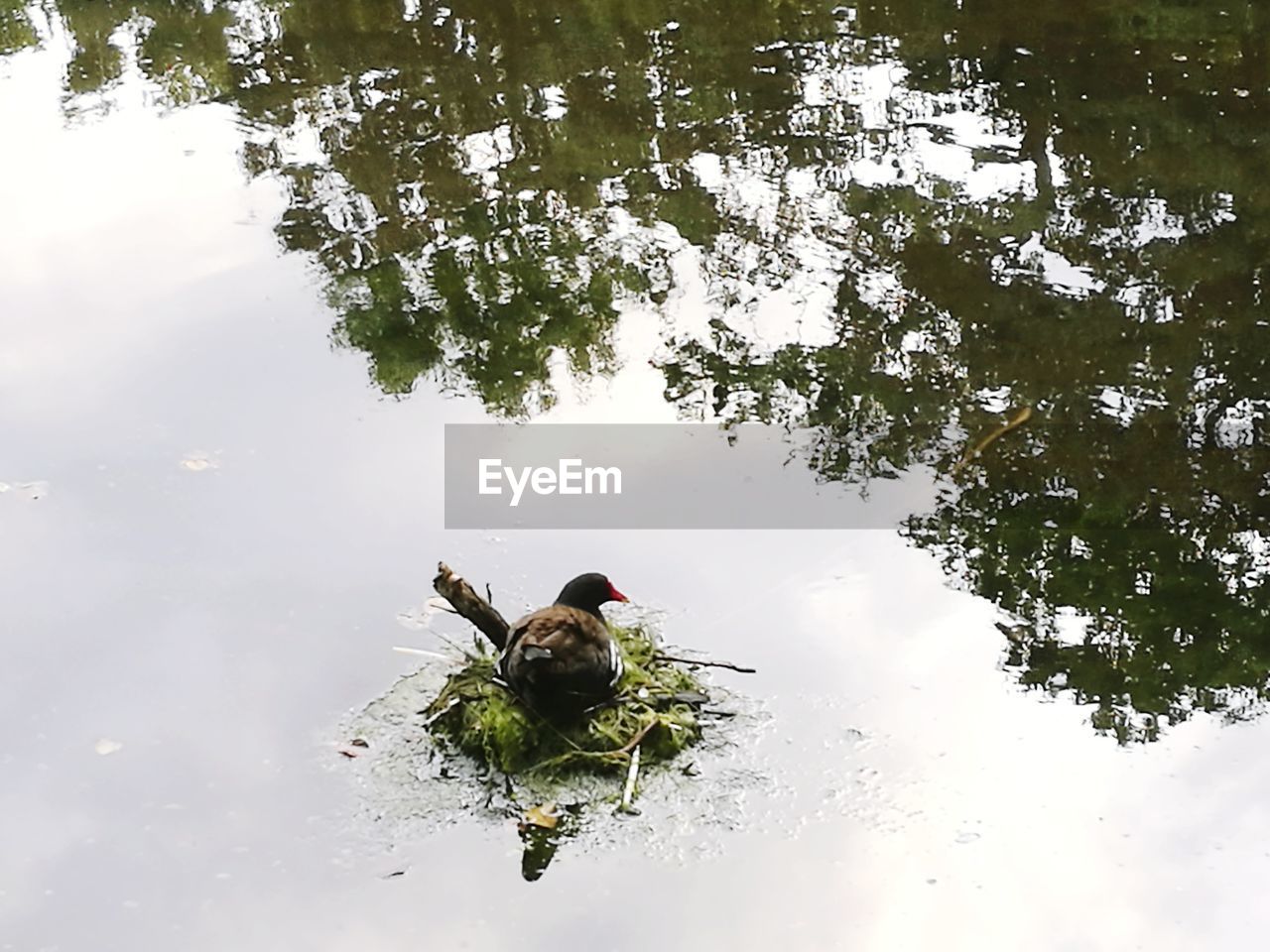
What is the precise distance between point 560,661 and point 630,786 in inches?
16.4

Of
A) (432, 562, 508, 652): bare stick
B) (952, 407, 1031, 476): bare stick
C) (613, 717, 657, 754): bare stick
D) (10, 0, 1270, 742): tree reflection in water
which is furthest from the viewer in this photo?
(952, 407, 1031, 476): bare stick

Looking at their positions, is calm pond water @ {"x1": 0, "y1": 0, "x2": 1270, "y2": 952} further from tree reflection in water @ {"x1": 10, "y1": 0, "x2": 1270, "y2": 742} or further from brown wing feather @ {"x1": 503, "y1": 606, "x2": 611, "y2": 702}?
brown wing feather @ {"x1": 503, "y1": 606, "x2": 611, "y2": 702}

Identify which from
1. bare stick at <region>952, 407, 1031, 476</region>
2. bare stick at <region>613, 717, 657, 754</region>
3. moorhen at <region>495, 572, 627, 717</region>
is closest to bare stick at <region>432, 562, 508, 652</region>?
moorhen at <region>495, 572, 627, 717</region>

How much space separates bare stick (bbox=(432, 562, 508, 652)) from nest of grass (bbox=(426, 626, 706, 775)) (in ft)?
0.36

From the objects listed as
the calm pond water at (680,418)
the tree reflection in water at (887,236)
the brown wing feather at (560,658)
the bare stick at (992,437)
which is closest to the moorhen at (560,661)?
the brown wing feather at (560,658)

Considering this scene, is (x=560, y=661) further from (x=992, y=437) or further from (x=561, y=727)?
(x=992, y=437)

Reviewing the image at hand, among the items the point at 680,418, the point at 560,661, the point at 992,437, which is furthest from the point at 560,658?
the point at 992,437

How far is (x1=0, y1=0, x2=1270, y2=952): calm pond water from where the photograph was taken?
4320 mm

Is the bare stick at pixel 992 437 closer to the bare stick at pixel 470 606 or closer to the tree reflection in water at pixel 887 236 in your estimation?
the tree reflection in water at pixel 887 236

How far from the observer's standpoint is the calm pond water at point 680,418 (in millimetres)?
4320

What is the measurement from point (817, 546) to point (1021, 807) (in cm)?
143

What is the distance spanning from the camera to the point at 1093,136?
8289 millimetres

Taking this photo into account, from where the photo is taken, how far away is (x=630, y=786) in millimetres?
4457

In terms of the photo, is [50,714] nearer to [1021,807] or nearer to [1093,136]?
[1021,807]
